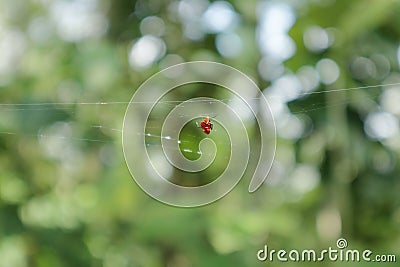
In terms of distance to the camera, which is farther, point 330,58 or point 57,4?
point 57,4

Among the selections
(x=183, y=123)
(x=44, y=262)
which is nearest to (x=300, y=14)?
(x=183, y=123)

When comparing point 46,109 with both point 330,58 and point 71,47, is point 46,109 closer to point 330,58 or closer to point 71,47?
point 71,47

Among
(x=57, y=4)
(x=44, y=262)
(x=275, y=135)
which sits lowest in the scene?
(x=44, y=262)

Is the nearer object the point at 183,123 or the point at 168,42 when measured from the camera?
the point at 183,123

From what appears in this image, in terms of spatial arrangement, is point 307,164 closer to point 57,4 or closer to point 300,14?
point 300,14

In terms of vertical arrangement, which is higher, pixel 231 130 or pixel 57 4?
pixel 57 4

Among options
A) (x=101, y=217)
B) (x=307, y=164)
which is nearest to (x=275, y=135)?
(x=307, y=164)
